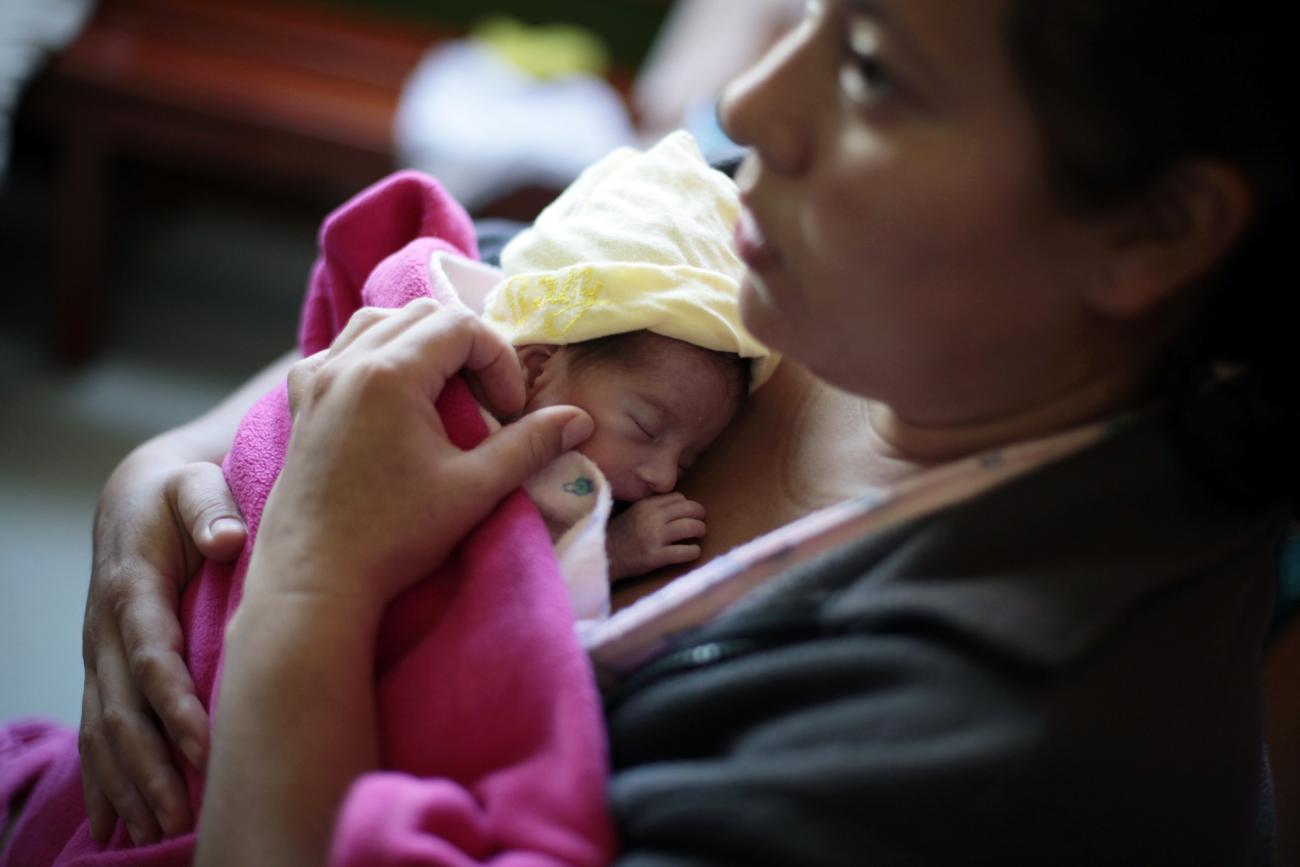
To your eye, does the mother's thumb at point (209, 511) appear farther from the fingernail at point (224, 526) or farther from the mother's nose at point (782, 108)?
the mother's nose at point (782, 108)

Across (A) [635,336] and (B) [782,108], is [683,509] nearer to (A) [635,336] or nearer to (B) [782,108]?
(A) [635,336]

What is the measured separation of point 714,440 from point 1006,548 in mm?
395

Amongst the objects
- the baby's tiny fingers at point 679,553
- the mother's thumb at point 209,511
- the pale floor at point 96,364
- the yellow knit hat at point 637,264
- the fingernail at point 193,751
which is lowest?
the pale floor at point 96,364

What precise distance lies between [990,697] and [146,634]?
0.69 metres

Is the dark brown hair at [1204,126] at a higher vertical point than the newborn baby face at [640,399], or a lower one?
higher

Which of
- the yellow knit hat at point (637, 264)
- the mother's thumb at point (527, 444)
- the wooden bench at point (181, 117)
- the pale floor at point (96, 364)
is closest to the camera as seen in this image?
the mother's thumb at point (527, 444)

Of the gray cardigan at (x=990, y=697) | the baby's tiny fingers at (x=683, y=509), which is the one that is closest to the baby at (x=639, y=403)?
the baby's tiny fingers at (x=683, y=509)

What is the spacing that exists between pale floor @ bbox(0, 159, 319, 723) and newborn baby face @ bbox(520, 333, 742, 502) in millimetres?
1382

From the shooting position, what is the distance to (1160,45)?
2.12 feet

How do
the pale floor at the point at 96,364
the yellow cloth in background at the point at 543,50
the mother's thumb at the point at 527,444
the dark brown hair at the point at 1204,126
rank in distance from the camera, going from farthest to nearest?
the yellow cloth in background at the point at 543,50 → the pale floor at the point at 96,364 → the mother's thumb at the point at 527,444 → the dark brown hair at the point at 1204,126

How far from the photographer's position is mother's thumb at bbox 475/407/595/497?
2.88 feet

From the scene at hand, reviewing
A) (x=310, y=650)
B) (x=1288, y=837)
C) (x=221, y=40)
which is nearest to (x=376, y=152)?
(x=221, y=40)

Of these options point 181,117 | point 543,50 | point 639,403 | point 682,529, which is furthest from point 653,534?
point 543,50

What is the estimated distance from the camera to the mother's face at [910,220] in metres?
0.70
